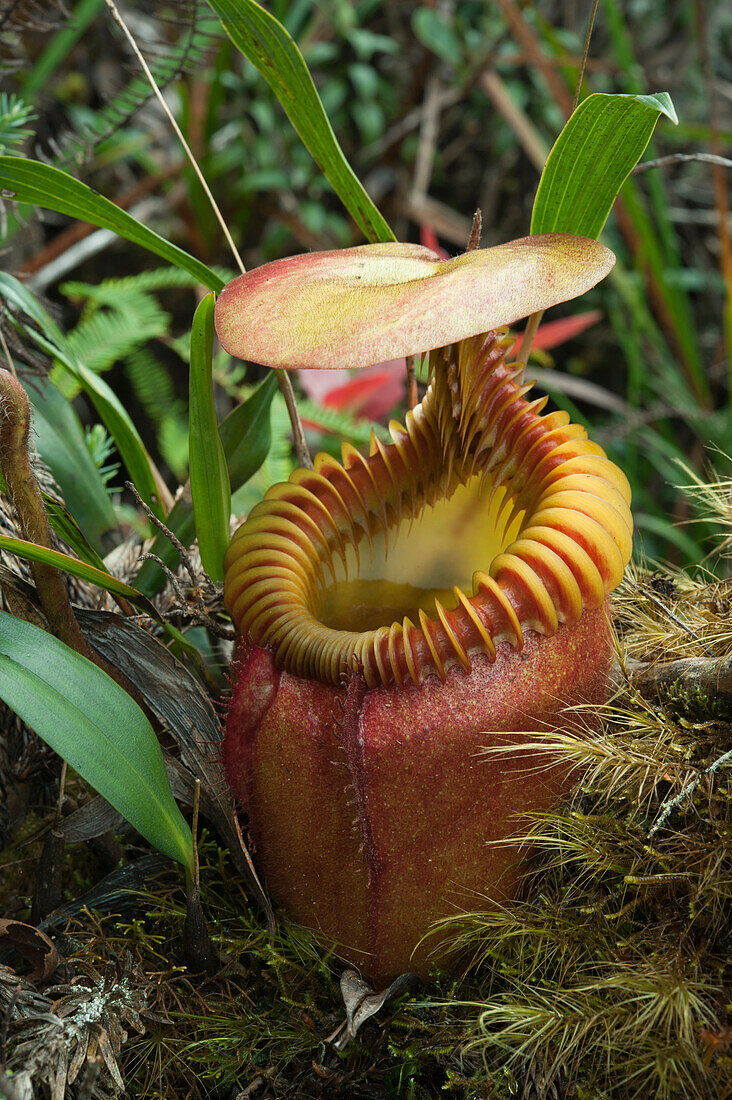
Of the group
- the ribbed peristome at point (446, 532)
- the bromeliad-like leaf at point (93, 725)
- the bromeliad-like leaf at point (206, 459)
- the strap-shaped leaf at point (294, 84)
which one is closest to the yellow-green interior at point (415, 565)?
the ribbed peristome at point (446, 532)

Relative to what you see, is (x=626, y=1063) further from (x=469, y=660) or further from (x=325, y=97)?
(x=325, y=97)

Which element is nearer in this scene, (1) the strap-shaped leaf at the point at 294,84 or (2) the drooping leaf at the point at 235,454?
(1) the strap-shaped leaf at the point at 294,84

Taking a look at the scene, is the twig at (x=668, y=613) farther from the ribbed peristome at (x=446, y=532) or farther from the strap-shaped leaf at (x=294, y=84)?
the strap-shaped leaf at (x=294, y=84)

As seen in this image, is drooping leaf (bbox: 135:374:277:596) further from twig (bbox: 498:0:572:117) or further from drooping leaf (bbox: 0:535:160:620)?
twig (bbox: 498:0:572:117)

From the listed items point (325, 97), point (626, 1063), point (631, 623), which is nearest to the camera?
point (626, 1063)

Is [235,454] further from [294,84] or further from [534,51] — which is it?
[534,51]

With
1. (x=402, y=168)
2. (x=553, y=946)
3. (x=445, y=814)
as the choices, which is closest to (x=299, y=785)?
(x=445, y=814)
